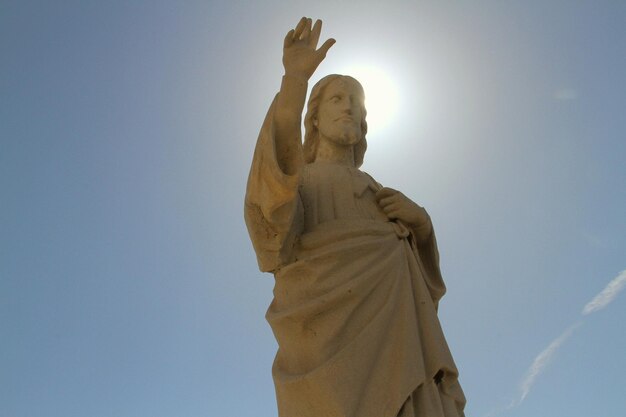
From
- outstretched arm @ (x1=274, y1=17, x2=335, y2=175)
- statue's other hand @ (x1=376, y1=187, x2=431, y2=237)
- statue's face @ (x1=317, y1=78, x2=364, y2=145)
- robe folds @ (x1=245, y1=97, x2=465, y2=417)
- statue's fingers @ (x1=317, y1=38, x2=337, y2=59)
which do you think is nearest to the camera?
robe folds @ (x1=245, y1=97, x2=465, y2=417)

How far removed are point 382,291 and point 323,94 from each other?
2314mm

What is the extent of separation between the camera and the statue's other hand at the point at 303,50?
582 centimetres

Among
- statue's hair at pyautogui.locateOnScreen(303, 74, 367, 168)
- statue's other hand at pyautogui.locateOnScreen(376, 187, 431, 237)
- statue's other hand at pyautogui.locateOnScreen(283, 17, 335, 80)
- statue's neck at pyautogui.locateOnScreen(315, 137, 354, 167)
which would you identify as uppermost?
statue's other hand at pyautogui.locateOnScreen(283, 17, 335, 80)

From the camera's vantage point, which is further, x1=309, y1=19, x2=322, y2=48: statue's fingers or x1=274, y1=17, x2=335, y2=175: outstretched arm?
x1=309, y1=19, x2=322, y2=48: statue's fingers

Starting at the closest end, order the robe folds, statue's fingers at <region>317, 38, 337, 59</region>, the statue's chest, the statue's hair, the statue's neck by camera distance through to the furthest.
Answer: the robe folds → statue's fingers at <region>317, 38, 337, 59</region> → the statue's chest → the statue's neck → the statue's hair

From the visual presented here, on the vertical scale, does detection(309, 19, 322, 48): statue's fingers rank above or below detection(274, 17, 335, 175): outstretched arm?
above

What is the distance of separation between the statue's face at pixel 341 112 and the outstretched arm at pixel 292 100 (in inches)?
49.5

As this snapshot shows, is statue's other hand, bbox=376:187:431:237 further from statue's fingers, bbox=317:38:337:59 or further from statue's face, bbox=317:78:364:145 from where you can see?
statue's fingers, bbox=317:38:337:59

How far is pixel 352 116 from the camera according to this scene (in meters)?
7.17

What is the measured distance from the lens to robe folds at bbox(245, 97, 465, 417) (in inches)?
215

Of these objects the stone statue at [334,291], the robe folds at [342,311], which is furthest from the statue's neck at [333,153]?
the robe folds at [342,311]

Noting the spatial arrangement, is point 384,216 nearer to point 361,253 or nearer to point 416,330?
point 361,253

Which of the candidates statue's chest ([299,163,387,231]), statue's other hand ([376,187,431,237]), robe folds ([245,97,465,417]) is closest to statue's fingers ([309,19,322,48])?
robe folds ([245,97,465,417])

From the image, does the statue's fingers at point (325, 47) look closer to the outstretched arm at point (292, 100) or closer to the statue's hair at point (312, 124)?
the outstretched arm at point (292, 100)
